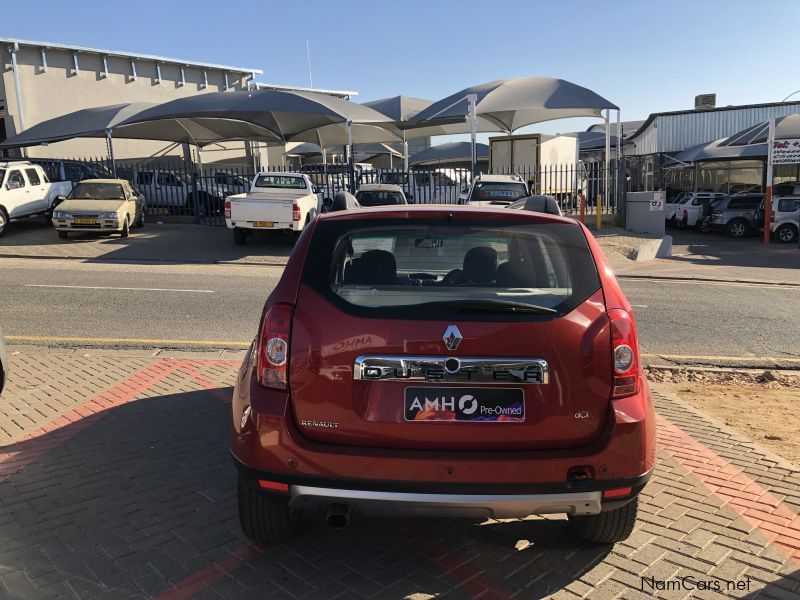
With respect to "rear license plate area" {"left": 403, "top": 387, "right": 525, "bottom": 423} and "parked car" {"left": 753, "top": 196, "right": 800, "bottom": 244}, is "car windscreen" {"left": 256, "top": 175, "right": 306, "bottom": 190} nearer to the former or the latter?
"parked car" {"left": 753, "top": 196, "right": 800, "bottom": 244}

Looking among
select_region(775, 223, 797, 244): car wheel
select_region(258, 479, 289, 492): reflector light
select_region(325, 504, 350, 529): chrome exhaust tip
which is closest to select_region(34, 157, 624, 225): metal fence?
select_region(775, 223, 797, 244): car wheel

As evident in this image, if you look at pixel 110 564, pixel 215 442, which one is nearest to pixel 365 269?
pixel 110 564

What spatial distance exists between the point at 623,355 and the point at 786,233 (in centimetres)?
2373

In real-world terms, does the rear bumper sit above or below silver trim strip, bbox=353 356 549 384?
below

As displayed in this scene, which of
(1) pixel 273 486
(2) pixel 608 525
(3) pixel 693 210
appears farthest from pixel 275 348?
(3) pixel 693 210

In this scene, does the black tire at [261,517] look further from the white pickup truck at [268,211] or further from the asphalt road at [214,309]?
the white pickup truck at [268,211]

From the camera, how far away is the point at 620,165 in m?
24.5

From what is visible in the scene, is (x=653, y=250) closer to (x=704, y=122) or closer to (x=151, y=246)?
(x=151, y=246)

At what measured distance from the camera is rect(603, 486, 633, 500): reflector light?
9.15ft

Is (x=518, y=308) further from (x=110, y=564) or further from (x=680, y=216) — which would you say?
(x=680, y=216)

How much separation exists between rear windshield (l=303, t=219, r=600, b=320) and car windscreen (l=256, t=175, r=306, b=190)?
1618 cm

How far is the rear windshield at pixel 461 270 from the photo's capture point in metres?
2.81

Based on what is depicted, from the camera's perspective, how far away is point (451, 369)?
107 inches

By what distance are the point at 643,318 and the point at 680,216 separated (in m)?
21.6
